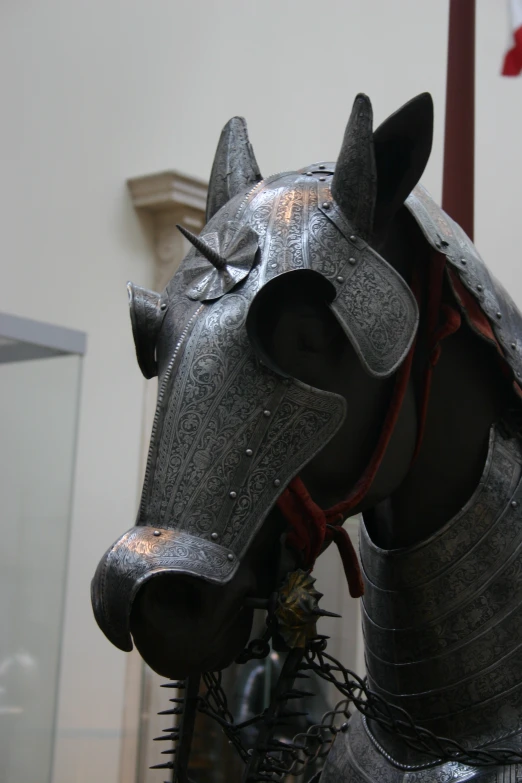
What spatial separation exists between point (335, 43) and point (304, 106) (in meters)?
0.30

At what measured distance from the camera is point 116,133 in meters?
3.31

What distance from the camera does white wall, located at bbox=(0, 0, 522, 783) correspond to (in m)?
3.00

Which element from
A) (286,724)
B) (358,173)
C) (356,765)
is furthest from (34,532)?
(358,173)

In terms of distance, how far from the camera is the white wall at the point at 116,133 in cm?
300

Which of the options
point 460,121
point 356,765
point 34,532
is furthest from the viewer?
point 34,532

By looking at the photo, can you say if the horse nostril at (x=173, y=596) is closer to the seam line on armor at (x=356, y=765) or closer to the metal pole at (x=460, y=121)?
the seam line on armor at (x=356, y=765)

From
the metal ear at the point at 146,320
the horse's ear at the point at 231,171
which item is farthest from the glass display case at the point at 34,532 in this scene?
the metal ear at the point at 146,320

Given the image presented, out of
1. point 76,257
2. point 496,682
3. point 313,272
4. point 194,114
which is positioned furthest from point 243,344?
point 194,114

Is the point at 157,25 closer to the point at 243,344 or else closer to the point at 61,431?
the point at 61,431

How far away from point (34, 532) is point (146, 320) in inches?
63.0

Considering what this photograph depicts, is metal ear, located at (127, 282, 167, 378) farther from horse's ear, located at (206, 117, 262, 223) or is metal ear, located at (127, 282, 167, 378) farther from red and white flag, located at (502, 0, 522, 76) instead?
red and white flag, located at (502, 0, 522, 76)

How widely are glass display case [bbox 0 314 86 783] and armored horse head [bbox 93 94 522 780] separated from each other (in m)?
1.40

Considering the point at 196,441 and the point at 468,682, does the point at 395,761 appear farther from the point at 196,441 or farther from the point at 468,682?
the point at 196,441

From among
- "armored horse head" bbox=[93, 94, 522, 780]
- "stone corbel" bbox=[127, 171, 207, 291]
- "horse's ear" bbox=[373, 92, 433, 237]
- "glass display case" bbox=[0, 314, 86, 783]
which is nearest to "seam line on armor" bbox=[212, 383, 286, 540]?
"armored horse head" bbox=[93, 94, 522, 780]
